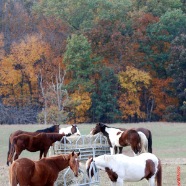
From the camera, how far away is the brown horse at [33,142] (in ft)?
55.5

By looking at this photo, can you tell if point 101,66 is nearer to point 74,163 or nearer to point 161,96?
point 161,96

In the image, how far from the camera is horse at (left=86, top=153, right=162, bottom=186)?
1184cm

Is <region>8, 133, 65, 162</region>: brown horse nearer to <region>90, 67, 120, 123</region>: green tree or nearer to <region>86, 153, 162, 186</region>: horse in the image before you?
<region>86, 153, 162, 186</region>: horse

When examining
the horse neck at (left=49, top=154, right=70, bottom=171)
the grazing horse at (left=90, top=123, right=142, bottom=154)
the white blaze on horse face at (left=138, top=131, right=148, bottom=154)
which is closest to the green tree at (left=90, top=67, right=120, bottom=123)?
the grazing horse at (left=90, top=123, right=142, bottom=154)

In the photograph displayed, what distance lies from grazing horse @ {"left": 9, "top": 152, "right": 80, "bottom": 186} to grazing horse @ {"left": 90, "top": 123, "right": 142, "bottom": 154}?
252 inches

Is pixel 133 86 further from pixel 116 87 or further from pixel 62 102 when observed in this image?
pixel 62 102

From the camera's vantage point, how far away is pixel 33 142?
17.0m

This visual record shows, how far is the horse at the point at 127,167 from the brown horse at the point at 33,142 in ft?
17.0

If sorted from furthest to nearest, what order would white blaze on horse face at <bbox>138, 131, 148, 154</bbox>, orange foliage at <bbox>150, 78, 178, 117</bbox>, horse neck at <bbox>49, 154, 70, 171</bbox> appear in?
orange foliage at <bbox>150, 78, 178, 117</bbox> < white blaze on horse face at <bbox>138, 131, 148, 154</bbox> < horse neck at <bbox>49, 154, 70, 171</bbox>

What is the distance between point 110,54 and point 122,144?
32188 mm

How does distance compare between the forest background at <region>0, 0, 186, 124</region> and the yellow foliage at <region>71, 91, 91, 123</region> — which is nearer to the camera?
the yellow foliage at <region>71, 91, 91, 123</region>

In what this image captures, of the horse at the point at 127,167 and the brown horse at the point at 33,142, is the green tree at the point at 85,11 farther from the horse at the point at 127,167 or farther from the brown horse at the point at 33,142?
the horse at the point at 127,167

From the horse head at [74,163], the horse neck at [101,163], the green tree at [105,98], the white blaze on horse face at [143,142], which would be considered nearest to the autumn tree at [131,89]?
the green tree at [105,98]

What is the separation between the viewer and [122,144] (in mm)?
18266
